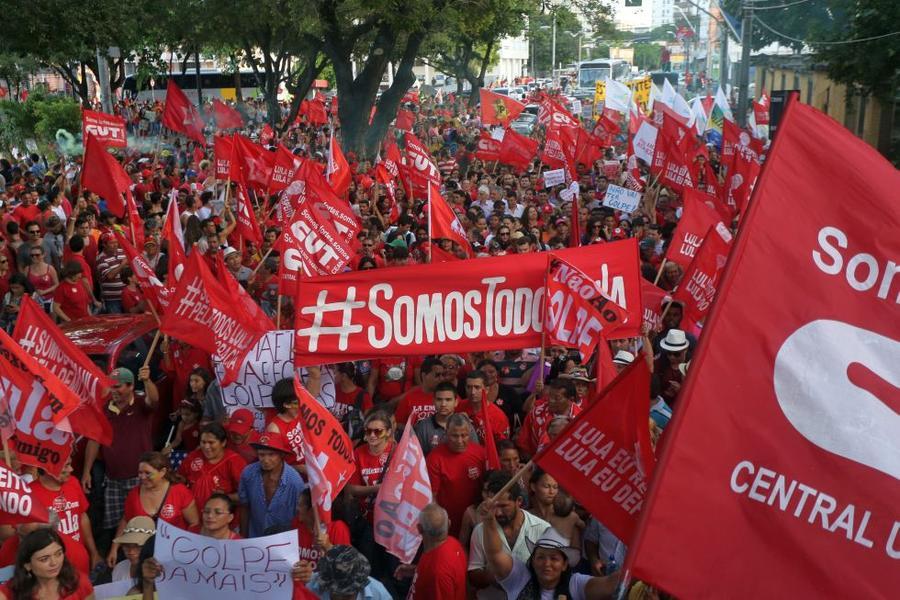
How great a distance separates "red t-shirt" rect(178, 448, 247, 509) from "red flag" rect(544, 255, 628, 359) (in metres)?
1.96

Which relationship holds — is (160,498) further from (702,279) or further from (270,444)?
(702,279)

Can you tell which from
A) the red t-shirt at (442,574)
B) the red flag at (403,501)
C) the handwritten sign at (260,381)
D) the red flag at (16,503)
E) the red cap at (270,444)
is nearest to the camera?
the red t-shirt at (442,574)

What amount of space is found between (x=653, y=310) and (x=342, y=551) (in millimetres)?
Answer: 4997

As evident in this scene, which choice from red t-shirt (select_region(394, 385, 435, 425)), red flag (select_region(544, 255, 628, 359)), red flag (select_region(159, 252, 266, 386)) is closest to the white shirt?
red flag (select_region(544, 255, 628, 359))

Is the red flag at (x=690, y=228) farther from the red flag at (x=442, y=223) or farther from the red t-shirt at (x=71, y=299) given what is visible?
the red t-shirt at (x=71, y=299)

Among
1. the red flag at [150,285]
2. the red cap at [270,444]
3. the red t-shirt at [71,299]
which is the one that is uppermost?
the red flag at [150,285]

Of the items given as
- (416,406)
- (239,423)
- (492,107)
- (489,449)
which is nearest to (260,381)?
(239,423)

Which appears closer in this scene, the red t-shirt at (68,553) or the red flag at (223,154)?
the red t-shirt at (68,553)

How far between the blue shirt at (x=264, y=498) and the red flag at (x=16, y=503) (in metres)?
1.06

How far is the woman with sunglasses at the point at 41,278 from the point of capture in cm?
1057

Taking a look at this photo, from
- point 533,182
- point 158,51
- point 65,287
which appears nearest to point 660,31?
point 158,51

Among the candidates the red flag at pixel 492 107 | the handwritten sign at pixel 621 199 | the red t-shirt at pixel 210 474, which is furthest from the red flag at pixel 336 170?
the red flag at pixel 492 107

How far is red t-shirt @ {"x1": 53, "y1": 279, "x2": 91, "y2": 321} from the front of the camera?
1042 cm

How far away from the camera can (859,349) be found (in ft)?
9.80
